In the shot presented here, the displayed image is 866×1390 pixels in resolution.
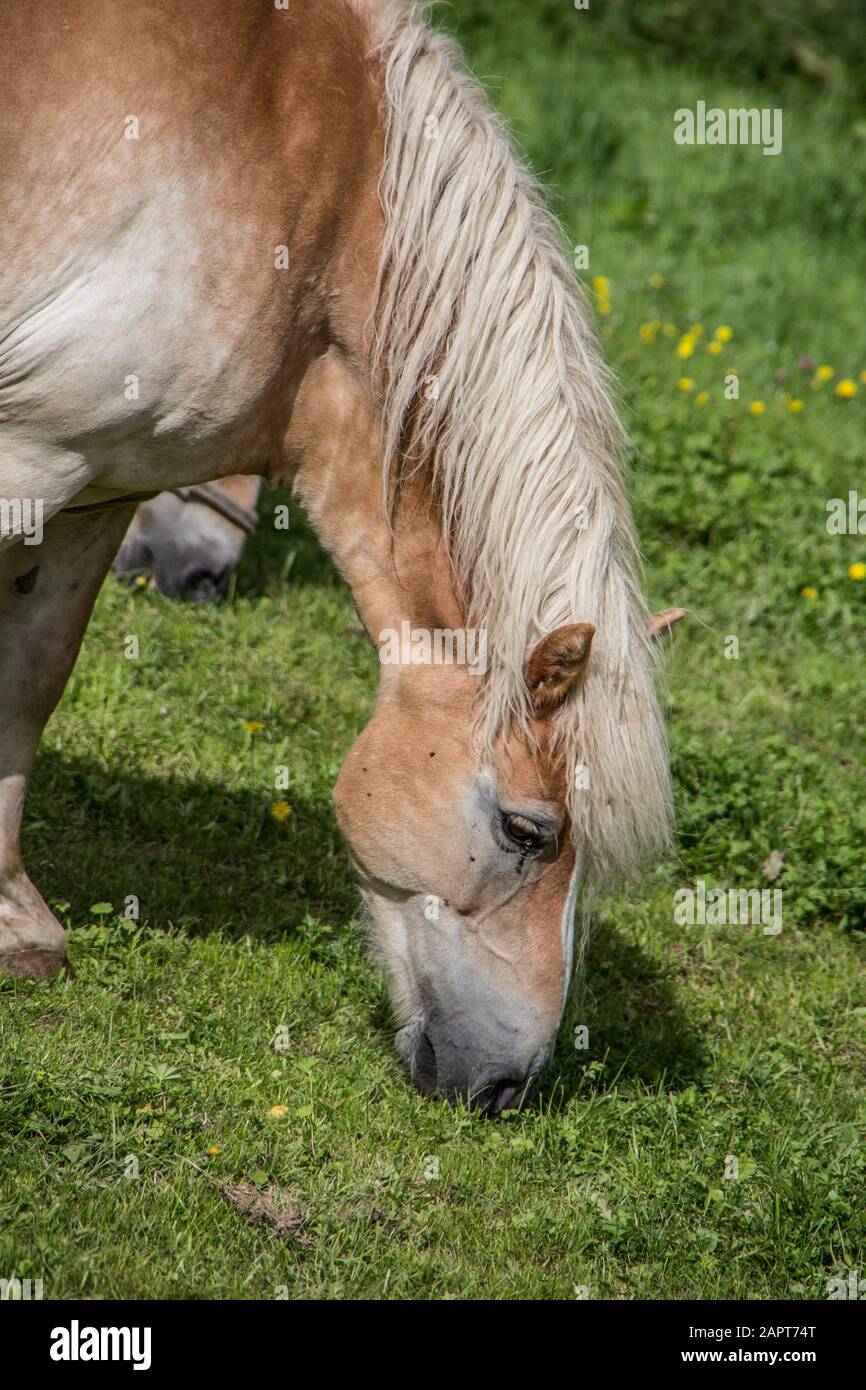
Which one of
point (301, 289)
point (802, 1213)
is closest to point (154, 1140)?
point (802, 1213)

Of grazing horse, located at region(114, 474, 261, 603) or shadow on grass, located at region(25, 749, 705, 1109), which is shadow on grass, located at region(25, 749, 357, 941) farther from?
grazing horse, located at region(114, 474, 261, 603)

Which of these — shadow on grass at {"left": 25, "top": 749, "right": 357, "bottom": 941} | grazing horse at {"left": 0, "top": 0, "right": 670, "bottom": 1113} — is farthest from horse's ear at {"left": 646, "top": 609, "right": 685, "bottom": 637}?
shadow on grass at {"left": 25, "top": 749, "right": 357, "bottom": 941}

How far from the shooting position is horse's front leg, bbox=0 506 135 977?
363 centimetres

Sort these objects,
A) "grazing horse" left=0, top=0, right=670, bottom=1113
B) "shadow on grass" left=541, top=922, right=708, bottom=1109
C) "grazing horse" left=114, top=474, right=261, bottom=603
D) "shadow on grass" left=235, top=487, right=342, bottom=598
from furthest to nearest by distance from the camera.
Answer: "shadow on grass" left=235, top=487, right=342, bottom=598 → "grazing horse" left=114, top=474, right=261, bottom=603 → "shadow on grass" left=541, top=922, right=708, bottom=1109 → "grazing horse" left=0, top=0, right=670, bottom=1113

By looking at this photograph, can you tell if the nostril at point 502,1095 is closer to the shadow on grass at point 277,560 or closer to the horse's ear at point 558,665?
the horse's ear at point 558,665

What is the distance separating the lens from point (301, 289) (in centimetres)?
327

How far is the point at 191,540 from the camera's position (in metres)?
5.57

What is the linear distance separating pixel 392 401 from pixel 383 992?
5.20ft

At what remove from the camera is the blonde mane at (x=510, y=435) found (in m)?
3.23

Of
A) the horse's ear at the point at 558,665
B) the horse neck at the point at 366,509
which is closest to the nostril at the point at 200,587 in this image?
the horse neck at the point at 366,509

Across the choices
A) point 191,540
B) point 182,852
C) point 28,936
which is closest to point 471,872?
point 28,936

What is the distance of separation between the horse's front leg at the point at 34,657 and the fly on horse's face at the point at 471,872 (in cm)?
86

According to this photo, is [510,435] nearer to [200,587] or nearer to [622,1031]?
[622,1031]

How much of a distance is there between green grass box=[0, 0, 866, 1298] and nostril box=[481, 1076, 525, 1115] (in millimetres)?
59
